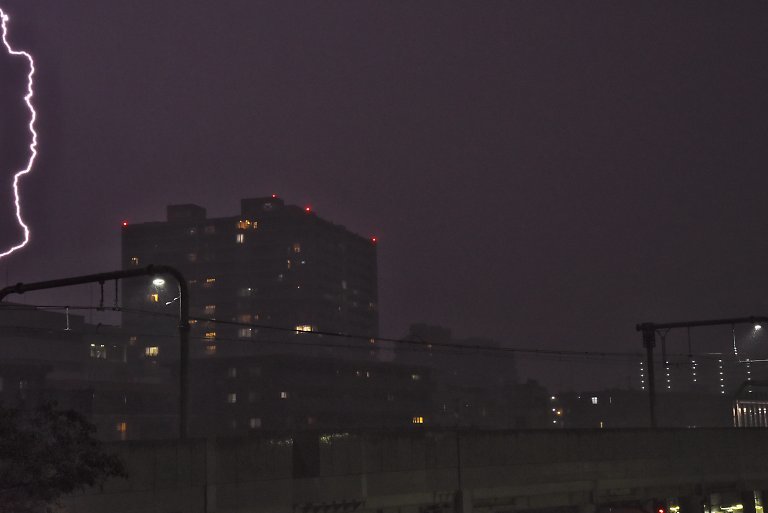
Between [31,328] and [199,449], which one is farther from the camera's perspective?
[31,328]

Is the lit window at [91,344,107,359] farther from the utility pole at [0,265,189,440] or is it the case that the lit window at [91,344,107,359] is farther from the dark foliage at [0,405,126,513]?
the dark foliage at [0,405,126,513]

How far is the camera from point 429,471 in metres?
33.5

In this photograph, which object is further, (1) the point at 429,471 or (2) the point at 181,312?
(1) the point at 429,471

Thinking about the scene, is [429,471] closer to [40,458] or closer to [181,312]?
[181,312]

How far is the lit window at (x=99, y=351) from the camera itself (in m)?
160

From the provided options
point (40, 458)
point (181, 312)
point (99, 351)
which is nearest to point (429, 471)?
point (181, 312)

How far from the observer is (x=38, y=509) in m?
20.8

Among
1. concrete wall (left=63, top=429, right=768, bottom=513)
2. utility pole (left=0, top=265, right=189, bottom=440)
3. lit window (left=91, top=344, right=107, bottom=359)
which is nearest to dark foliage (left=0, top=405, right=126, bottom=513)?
concrete wall (left=63, top=429, right=768, bottom=513)

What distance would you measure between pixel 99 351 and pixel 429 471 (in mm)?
137289

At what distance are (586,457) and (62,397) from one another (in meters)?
83.6

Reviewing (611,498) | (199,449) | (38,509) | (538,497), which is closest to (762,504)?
(611,498)

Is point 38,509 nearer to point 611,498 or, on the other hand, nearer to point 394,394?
point 611,498

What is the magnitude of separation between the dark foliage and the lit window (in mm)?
144892

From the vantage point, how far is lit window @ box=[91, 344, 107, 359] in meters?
160
